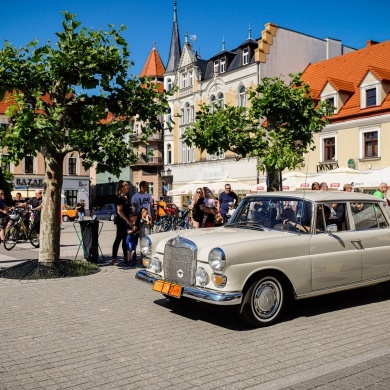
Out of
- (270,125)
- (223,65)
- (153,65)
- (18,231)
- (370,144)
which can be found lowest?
(18,231)

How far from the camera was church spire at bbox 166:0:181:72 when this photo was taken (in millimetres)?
54781

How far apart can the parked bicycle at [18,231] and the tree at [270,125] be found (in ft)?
18.3

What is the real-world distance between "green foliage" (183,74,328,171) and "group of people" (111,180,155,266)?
382 cm

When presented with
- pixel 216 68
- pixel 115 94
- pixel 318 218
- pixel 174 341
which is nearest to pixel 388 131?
pixel 216 68

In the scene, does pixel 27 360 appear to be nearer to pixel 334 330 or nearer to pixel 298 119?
pixel 334 330

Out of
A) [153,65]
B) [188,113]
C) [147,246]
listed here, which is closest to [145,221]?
[147,246]

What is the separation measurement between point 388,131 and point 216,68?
2006cm

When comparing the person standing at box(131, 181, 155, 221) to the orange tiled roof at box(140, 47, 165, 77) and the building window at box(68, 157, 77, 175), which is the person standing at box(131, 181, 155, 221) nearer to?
the building window at box(68, 157, 77, 175)

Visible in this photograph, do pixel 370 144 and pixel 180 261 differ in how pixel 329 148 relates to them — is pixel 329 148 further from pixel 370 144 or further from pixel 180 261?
pixel 180 261

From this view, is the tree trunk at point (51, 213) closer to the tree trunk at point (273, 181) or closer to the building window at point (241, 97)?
the tree trunk at point (273, 181)

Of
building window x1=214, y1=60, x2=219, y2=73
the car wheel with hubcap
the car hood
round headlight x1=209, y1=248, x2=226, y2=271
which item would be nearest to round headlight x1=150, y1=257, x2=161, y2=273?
the car hood

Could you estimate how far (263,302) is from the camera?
615cm

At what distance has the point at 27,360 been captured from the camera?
4902mm

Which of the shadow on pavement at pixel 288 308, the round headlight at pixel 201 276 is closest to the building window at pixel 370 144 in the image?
the shadow on pavement at pixel 288 308
